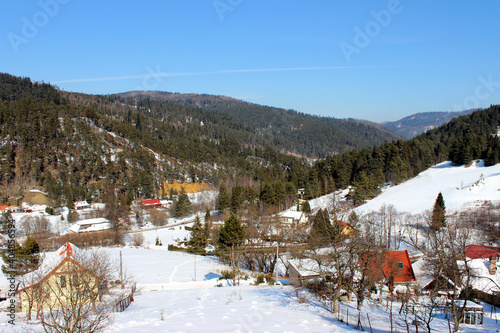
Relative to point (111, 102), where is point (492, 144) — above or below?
below

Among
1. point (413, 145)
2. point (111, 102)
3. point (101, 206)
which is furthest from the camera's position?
point (111, 102)

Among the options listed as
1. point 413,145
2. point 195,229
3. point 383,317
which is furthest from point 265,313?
point 413,145

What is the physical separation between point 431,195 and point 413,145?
34.9 m

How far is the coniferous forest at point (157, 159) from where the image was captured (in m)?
73.4

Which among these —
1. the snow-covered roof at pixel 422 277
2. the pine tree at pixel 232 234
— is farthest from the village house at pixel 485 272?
the pine tree at pixel 232 234

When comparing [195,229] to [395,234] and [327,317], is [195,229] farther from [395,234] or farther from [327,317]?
[327,317]

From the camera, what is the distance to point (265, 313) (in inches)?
547

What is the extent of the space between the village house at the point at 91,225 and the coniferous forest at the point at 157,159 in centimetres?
1553

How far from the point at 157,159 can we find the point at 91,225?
4965cm

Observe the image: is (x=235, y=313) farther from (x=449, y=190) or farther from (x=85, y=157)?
(x=85, y=157)

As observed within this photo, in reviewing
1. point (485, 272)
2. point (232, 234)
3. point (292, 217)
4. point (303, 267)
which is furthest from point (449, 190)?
point (303, 267)

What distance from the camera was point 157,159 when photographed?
106812 millimetres

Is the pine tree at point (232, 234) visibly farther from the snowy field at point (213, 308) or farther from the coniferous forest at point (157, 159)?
the coniferous forest at point (157, 159)

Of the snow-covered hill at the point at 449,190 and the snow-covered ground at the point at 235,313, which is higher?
the snow-covered hill at the point at 449,190
